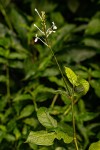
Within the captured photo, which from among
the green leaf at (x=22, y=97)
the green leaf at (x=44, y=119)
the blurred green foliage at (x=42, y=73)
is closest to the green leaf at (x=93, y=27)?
the blurred green foliage at (x=42, y=73)

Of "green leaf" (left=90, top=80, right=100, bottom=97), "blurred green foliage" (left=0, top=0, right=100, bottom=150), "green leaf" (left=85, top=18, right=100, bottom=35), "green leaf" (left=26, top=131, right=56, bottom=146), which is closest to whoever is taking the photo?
"green leaf" (left=26, top=131, right=56, bottom=146)

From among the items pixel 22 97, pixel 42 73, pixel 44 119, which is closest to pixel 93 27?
pixel 42 73

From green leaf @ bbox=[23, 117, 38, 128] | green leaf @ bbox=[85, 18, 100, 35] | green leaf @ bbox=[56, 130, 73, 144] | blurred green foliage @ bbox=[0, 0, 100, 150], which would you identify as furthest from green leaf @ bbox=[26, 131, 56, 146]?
green leaf @ bbox=[85, 18, 100, 35]

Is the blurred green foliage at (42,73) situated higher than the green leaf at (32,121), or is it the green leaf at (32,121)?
the blurred green foliage at (42,73)

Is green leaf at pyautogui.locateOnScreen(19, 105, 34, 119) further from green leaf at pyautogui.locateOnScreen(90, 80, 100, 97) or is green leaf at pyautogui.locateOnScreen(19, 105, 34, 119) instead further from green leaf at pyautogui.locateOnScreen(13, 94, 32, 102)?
green leaf at pyautogui.locateOnScreen(90, 80, 100, 97)

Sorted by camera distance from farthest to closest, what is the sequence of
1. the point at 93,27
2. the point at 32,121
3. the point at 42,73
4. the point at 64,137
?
the point at 93,27, the point at 42,73, the point at 32,121, the point at 64,137

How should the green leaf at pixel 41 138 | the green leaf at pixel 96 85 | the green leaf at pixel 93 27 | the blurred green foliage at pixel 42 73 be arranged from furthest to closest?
the green leaf at pixel 93 27 < the green leaf at pixel 96 85 < the blurred green foliage at pixel 42 73 < the green leaf at pixel 41 138

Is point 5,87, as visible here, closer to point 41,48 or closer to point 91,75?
point 41,48

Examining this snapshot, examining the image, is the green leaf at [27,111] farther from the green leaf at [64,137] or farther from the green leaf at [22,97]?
the green leaf at [64,137]

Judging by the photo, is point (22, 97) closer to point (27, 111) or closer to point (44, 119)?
point (27, 111)

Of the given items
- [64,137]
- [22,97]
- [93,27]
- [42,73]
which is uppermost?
[93,27]
